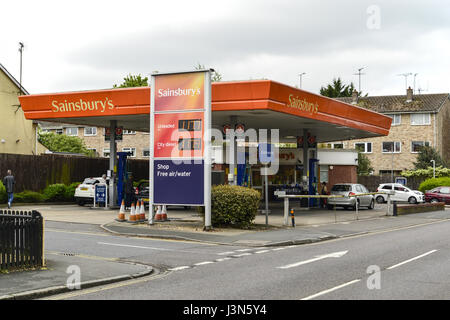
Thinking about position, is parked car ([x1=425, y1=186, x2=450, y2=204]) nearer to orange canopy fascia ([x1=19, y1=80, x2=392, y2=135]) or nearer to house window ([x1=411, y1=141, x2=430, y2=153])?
orange canopy fascia ([x1=19, y1=80, x2=392, y2=135])

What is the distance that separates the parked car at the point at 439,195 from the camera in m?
45.0

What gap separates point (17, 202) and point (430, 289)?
82.9ft

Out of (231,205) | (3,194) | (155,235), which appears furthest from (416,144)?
(155,235)

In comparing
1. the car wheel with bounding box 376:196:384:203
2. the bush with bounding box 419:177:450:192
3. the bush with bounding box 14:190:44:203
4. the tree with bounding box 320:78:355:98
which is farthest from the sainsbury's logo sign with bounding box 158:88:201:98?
the tree with bounding box 320:78:355:98

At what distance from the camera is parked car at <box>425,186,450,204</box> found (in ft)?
148

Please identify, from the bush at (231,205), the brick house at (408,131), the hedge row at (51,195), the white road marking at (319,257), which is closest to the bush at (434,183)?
the brick house at (408,131)

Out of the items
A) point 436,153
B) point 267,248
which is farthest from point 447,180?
point 267,248

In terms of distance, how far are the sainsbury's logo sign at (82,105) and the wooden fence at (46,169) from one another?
4.95m

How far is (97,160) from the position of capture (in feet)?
126

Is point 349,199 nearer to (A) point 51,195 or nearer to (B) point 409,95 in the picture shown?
(A) point 51,195

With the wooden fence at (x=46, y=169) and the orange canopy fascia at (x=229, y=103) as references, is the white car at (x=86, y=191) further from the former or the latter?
the orange canopy fascia at (x=229, y=103)

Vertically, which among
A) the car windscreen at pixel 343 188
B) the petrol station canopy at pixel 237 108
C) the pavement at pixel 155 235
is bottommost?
the pavement at pixel 155 235

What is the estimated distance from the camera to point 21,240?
429 inches
